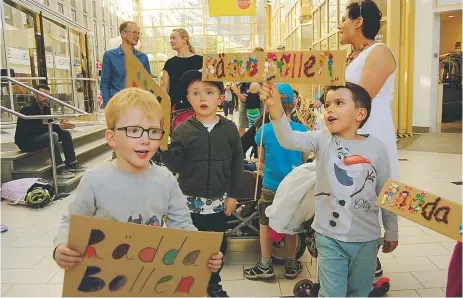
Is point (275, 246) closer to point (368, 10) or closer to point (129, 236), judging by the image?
point (368, 10)

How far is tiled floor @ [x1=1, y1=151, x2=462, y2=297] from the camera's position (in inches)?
105

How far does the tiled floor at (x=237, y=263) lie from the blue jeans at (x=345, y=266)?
2.60ft

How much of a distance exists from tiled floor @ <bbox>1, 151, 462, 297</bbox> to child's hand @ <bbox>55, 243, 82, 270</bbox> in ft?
5.13

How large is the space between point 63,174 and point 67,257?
4679mm

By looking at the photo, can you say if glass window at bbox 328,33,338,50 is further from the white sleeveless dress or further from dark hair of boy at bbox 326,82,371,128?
dark hair of boy at bbox 326,82,371,128

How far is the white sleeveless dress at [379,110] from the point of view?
6.95ft

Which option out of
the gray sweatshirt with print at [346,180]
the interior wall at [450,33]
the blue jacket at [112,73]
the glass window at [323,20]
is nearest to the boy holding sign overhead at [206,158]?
the gray sweatshirt with print at [346,180]

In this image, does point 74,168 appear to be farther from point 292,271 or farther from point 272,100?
point 272,100

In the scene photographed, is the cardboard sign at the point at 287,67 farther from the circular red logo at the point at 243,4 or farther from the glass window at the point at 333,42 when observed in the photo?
the circular red logo at the point at 243,4

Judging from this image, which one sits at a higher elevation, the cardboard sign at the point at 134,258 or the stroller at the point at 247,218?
the cardboard sign at the point at 134,258

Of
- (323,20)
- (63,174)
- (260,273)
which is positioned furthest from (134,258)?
(323,20)

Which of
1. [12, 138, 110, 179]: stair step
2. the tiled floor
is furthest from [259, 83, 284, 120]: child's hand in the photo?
[12, 138, 110, 179]: stair step

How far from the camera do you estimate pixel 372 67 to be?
208 cm

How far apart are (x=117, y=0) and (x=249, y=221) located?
24447mm
